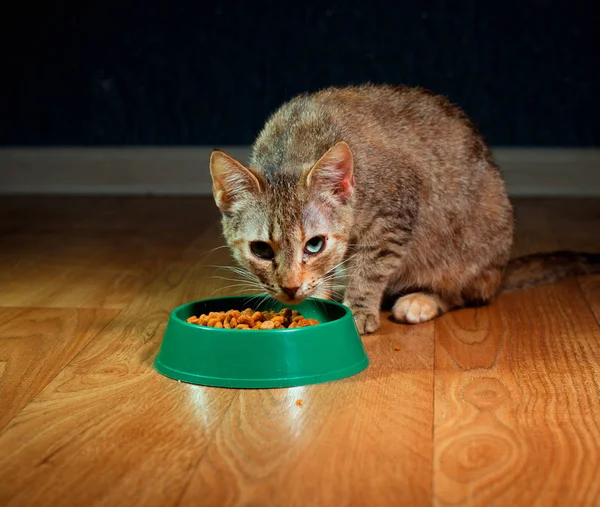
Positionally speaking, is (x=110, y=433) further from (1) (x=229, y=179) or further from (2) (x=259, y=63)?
(2) (x=259, y=63)

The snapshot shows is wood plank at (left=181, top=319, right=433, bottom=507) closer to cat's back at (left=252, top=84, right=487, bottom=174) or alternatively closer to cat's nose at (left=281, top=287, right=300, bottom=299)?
cat's nose at (left=281, top=287, right=300, bottom=299)

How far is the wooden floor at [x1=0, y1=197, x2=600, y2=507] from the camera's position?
1536 millimetres

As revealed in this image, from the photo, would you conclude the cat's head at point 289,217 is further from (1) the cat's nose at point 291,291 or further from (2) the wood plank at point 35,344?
(2) the wood plank at point 35,344

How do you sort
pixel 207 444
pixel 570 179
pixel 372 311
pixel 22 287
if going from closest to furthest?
1. pixel 207 444
2. pixel 372 311
3. pixel 22 287
4. pixel 570 179

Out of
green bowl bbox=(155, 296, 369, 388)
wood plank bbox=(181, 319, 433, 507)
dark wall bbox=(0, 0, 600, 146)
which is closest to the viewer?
wood plank bbox=(181, 319, 433, 507)

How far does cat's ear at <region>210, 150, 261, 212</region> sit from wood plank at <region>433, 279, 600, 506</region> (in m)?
0.60

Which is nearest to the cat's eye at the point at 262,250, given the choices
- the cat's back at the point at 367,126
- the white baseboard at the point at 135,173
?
the cat's back at the point at 367,126

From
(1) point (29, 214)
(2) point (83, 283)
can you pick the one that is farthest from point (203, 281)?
(1) point (29, 214)

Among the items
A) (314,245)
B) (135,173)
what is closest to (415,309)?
(314,245)

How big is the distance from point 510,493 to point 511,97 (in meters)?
2.98

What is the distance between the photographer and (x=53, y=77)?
4398 mm

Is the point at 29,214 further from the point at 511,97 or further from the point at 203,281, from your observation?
the point at 511,97

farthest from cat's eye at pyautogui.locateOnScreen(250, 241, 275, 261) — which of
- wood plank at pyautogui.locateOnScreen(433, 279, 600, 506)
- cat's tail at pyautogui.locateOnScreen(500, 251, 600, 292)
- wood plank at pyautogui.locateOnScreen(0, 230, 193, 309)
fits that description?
cat's tail at pyautogui.locateOnScreen(500, 251, 600, 292)

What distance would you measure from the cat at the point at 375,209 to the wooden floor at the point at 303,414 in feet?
0.34
